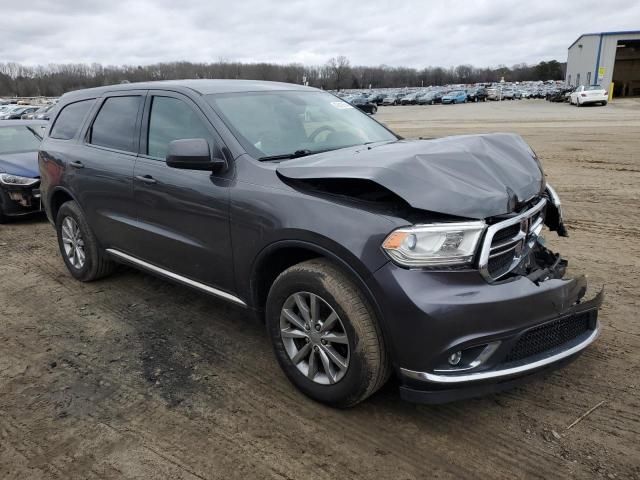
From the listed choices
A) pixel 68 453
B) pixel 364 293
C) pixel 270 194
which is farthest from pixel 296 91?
pixel 68 453

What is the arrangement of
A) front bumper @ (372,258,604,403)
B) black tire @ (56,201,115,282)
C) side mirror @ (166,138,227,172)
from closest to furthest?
front bumper @ (372,258,604,403) < side mirror @ (166,138,227,172) < black tire @ (56,201,115,282)

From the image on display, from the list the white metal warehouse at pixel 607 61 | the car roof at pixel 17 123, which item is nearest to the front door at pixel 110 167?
the car roof at pixel 17 123

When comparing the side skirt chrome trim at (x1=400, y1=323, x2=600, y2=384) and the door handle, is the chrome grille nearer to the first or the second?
the side skirt chrome trim at (x1=400, y1=323, x2=600, y2=384)

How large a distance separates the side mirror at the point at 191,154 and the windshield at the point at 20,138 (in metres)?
6.98

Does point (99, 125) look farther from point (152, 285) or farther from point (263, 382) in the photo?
point (263, 382)

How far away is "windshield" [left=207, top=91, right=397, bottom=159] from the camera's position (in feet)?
11.6

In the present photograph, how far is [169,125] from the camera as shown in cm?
395

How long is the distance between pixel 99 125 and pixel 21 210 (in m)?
4.17

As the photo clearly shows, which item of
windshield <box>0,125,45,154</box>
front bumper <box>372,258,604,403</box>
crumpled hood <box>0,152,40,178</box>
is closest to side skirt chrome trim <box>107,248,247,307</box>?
front bumper <box>372,258,604,403</box>

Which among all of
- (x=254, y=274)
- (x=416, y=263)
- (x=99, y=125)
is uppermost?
(x=99, y=125)

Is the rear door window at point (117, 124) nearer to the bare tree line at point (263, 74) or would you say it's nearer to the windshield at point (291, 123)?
the windshield at point (291, 123)

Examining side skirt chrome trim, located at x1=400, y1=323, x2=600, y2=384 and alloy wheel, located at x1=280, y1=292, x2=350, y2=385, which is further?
alloy wheel, located at x1=280, y1=292, x2=350, y2=385

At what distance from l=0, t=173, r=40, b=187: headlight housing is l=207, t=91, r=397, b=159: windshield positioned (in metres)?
5.47

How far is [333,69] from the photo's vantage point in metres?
145
